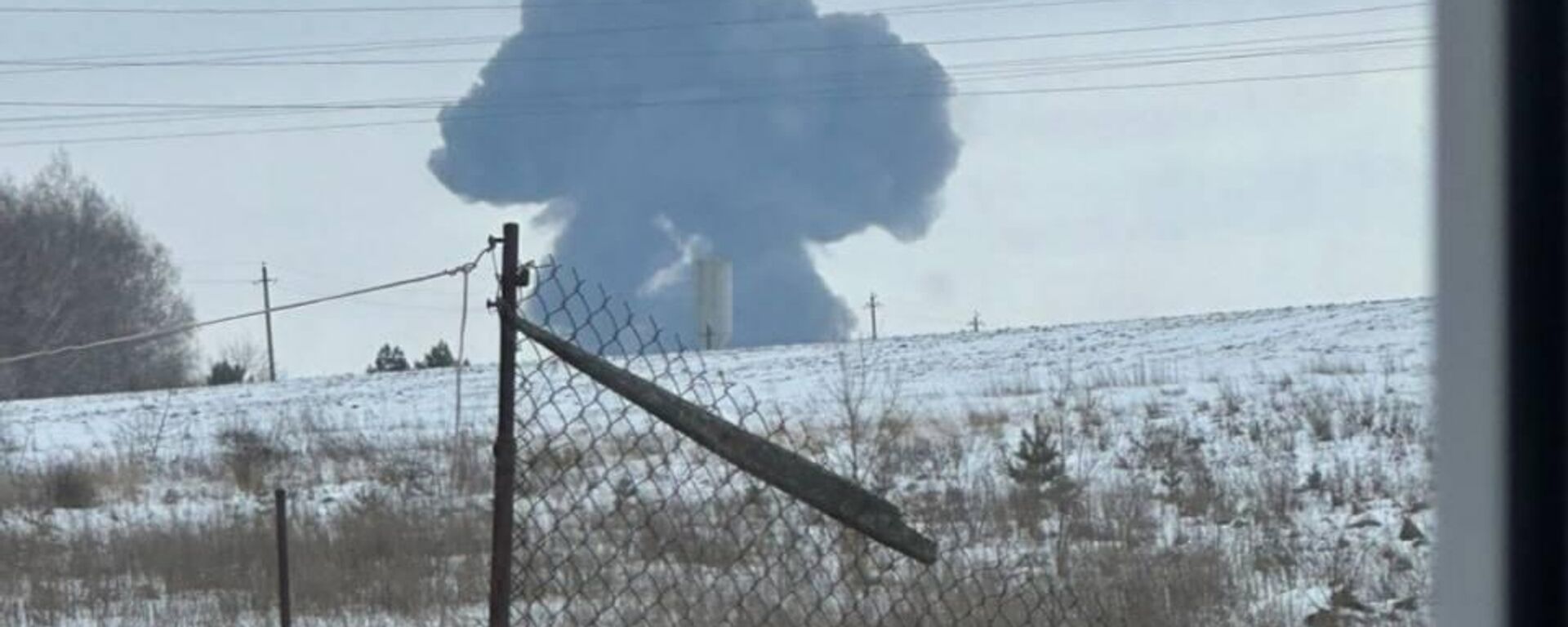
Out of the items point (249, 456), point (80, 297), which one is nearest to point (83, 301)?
point (80, 297)

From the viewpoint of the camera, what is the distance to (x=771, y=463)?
5031mm

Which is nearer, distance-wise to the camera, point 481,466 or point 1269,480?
point 1269,480

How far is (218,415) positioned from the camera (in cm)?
2603

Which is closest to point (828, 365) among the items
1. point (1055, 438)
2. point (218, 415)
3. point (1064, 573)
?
point (218, 415)

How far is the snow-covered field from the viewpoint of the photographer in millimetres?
9078

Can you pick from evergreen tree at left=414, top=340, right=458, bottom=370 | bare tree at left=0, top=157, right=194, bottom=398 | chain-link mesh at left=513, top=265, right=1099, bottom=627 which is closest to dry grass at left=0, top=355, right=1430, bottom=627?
chain-link mesh at left=513, top=265, right=1099, bottom=627

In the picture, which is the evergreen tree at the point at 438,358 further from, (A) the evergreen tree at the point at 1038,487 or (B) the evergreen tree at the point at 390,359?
(A) the evergreen tree at the point at 1038,487

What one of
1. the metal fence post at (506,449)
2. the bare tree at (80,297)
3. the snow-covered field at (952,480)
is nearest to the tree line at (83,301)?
the bare tree at (80,297)

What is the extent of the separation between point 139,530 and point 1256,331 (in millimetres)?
18686

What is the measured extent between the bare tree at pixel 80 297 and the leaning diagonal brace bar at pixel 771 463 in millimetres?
46291

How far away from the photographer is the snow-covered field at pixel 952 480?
9.08 meters

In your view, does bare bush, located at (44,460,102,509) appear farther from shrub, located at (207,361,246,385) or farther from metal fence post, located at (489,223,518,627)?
shrub, located at (207,361,246,385)

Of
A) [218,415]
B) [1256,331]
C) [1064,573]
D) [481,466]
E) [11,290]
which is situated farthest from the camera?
[11,290]

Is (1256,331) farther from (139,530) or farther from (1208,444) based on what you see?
(139,530)
